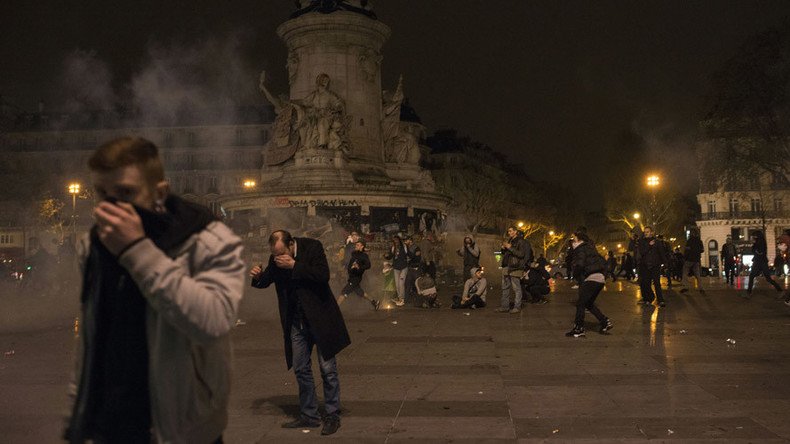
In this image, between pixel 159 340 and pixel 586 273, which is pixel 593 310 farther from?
pixel 159 340

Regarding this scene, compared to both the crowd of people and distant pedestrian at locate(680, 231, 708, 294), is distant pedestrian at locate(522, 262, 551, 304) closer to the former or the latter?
distant pedestrian at locate(680, 231, 708, 294)

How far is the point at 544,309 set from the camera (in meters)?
20.0

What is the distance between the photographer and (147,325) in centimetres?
315

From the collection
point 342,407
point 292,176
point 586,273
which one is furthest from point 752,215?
point 342,407

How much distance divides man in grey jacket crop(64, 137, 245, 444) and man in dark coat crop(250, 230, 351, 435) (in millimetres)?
3936

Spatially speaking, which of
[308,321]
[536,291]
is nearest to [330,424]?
[308,321]

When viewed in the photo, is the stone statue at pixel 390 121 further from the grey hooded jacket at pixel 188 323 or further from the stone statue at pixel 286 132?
the grey hooded jacket at pixel 188 323

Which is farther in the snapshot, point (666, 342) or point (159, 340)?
point (666, 342)

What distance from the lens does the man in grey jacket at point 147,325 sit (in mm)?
3111

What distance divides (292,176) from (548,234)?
8473 cm

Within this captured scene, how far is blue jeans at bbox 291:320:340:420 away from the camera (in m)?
7.25

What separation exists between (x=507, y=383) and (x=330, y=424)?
2674mm

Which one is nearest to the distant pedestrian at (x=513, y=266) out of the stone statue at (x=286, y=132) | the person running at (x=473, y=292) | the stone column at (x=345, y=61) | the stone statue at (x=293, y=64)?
the person running at (x=473, y=292)

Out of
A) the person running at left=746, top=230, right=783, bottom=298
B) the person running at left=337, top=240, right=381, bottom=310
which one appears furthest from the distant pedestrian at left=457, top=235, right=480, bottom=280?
the person running at left=746, top=230, right=783, bottom=298
